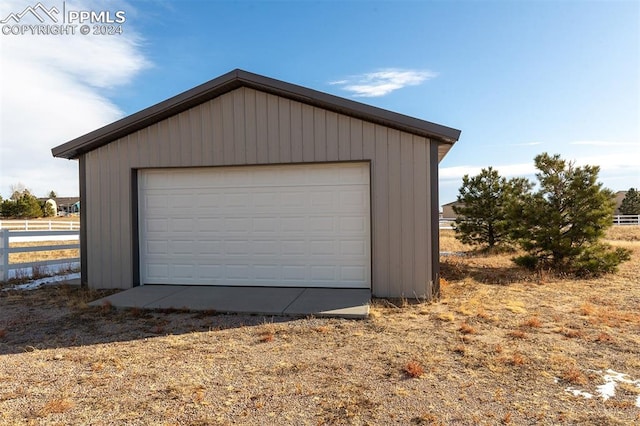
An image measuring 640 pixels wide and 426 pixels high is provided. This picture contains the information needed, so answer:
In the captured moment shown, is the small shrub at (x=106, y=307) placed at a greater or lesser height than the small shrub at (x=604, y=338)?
greater

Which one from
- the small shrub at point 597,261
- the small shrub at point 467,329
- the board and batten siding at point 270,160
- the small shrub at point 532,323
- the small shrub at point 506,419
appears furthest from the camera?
the small shrub at point 597,261

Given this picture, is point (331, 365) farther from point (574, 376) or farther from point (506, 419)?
point (574, 376)

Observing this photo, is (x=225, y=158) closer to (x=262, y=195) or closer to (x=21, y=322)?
(x=262, y=195)

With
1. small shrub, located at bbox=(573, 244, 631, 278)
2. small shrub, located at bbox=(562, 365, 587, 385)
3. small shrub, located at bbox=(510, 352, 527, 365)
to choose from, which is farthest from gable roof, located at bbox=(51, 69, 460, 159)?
small shrub, located at bbox=(573, 244, 631, 278)

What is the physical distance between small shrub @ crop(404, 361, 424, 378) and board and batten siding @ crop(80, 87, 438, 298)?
2.91 metres

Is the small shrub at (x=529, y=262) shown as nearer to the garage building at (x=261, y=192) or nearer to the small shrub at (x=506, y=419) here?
the garage building at (x=261, y=192)

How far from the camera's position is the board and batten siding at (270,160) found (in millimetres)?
6227

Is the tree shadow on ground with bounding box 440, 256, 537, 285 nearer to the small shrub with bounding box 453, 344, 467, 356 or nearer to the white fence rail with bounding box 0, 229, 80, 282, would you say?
the small shrub with bounding box 453, 344, 467, 356

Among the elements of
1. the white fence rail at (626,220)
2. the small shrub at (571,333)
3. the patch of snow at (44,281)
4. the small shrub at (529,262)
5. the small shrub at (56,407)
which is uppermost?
the white fence rail at (626,220)

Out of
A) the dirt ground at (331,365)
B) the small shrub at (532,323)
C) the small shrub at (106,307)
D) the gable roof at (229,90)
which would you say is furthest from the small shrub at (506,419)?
the small shrub at (106,307)

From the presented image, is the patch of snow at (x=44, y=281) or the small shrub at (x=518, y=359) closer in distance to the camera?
the small shrub at (x=518, y=359)

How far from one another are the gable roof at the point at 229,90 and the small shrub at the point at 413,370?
3.78 m

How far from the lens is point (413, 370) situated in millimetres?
3283

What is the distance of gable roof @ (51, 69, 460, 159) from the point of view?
5957 mm
